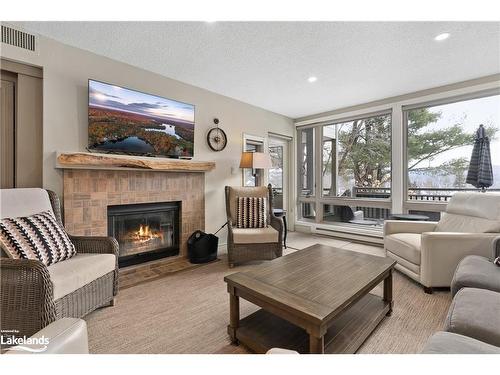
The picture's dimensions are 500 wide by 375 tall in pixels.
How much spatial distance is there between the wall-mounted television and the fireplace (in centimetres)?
70

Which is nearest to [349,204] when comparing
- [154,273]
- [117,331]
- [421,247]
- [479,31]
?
[421,247]

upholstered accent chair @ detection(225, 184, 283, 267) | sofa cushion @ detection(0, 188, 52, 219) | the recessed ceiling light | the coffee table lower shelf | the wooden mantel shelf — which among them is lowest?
the coffee table lower shelf

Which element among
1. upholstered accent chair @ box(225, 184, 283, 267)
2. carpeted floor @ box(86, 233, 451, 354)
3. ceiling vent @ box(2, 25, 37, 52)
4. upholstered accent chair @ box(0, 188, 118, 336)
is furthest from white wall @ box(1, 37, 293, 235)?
carpeted floor @ box(86, 233, 451, 354)

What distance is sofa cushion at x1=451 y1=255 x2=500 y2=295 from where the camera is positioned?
1436mm

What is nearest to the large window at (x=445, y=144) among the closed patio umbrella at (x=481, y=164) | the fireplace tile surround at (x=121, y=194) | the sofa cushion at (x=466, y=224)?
the closed patio umbrella at (x=481, y=164)

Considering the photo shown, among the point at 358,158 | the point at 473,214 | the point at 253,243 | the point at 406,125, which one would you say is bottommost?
the point at 253,243

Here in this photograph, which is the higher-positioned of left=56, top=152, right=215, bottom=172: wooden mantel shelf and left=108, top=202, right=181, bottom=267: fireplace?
left=56, top=152, right=215, bottom=172: wooden mantel shelf

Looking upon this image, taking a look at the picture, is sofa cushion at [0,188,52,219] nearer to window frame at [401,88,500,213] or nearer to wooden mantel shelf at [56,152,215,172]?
wooden mantel shelf at [56,152,215,172]

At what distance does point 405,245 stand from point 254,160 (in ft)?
7.13

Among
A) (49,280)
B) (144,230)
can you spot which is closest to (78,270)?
(49,280)

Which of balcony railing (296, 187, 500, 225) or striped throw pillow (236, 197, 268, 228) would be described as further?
balcony railing (296, 187, 500, 225)

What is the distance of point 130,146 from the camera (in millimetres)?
2629

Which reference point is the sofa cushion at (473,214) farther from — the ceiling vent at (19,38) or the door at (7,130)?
the ceiling vent at (19,38)

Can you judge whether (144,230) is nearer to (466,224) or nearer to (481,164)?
(466,224)
